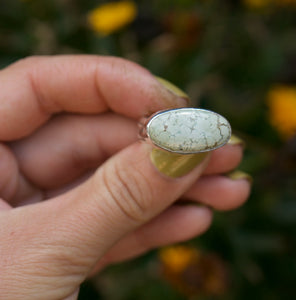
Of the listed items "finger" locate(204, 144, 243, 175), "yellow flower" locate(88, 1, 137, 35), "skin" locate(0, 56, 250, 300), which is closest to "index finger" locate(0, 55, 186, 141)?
"skin" locate(0, 56, 250, 300)

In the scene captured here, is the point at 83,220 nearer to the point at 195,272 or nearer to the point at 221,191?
the point at 221,191

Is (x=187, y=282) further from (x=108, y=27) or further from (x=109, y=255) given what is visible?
(x=108, y=27)

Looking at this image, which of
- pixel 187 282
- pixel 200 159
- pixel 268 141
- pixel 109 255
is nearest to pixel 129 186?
pixel 200 159

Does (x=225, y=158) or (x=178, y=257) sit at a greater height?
(x=225, y=158)

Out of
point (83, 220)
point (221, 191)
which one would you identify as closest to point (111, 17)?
point (221, 191)

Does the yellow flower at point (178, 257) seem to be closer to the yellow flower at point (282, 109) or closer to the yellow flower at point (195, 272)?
the yellow flower at point (195, 272)
